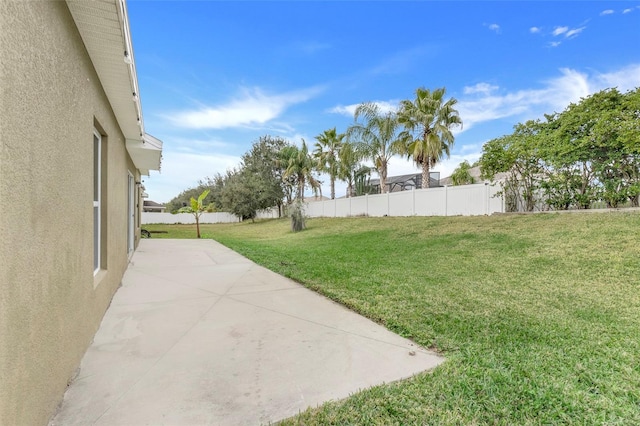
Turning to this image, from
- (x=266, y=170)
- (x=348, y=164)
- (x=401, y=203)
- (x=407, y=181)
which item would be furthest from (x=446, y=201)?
(x=266, y=170)

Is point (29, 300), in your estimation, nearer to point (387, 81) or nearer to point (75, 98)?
point (75, 98)

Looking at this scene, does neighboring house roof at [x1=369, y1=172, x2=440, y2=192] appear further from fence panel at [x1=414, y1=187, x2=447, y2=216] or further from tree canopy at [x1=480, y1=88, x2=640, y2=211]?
tree canopy at [x1=480, y1=88, x2=640, y2=211]

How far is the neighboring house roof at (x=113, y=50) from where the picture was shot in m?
2.64

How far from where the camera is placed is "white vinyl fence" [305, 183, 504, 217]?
1440 cm

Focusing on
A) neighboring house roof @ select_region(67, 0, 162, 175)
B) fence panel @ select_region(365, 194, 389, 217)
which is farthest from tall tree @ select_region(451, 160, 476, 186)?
neighboring house roof @ select_region(67, 0, 162, 175)

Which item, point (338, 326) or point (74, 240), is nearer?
point (74, 240)

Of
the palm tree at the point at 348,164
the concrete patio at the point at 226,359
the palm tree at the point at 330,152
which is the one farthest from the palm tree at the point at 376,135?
the concrete patio at the point at 226,359

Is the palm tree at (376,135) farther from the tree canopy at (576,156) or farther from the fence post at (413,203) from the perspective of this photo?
the tree canopy at (576,156)

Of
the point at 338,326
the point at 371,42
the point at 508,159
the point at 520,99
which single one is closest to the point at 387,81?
the point at 371,42

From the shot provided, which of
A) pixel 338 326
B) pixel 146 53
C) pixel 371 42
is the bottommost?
pixel 338 326

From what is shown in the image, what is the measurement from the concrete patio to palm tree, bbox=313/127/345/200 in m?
23.9

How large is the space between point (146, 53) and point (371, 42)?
30.0 feet

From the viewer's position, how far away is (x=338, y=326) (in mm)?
3957

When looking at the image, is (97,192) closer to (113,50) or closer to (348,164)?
(113,50)
